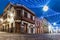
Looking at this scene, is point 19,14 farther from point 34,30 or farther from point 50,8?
point 50,8

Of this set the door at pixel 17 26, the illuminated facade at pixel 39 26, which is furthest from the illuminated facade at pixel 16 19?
the illuminated facade at pixel 39 26

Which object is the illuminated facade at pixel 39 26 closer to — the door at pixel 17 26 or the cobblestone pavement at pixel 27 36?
the cobblestone pavement at pixel 27 36

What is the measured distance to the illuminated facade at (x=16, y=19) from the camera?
8.42 ft

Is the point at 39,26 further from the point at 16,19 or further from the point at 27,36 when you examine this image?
the point at 16,19

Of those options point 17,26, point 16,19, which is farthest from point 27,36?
point 16,19

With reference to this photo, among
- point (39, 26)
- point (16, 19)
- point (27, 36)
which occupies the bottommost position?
point (27, 36)

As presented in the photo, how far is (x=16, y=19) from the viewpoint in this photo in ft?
8.39

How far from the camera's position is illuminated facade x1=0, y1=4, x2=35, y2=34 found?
8.42 feet

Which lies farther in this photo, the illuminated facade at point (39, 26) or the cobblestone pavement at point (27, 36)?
the illuminated facade at point (39, 26)

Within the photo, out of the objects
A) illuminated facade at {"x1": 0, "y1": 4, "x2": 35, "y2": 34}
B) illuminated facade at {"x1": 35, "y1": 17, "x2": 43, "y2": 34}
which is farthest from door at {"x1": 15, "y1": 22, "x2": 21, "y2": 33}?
illuminated facade at {"x1": 35, "y1": 17, "x2": 43, "y2": 34}

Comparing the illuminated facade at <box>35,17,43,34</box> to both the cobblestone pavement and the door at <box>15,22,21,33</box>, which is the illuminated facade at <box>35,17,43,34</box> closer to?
the cobblestone pavement

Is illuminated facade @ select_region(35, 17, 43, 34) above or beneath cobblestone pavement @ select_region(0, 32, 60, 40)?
above

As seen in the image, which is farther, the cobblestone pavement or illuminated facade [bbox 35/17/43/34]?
illuminated facade [bbox 35/17/43/34]

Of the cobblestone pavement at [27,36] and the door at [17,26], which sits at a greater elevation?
the door at [17,26]
